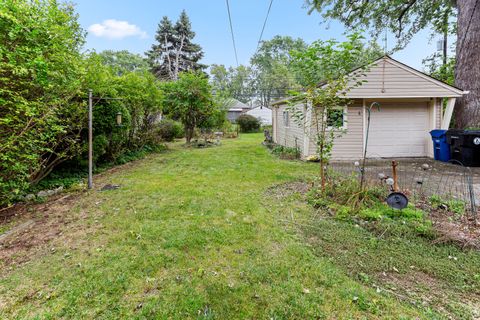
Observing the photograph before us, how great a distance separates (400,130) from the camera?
28.3 ft

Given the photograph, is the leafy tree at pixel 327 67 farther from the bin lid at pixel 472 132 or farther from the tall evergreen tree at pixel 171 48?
the tall evergreen tree at pixel 171 48

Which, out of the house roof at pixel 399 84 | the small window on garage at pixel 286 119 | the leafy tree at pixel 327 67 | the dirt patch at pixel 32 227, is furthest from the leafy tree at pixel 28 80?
the small window on garage at pixel 286 119

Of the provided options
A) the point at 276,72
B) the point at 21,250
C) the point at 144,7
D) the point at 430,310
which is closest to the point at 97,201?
the point at 21,250

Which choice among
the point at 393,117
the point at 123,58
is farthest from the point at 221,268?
the point at 123,58

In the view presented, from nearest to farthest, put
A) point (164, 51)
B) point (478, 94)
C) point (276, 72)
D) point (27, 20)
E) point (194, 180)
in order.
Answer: point (27, 20) < point (194, 180) < point (478, 94) < point (164, 51) < point (276, 72)

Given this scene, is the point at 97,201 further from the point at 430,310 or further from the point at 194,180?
the point at 430,310

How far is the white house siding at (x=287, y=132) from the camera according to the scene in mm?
8887

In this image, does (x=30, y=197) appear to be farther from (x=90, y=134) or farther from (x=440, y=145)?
(x=440, y=145)

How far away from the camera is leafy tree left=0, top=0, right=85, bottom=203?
10.5 ft

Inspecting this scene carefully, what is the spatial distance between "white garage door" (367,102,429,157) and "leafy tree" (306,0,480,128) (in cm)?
126

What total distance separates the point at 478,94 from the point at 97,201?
1138cm

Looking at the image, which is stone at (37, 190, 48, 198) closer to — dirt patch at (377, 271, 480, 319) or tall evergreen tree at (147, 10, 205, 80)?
dirt patch at (377, 271, 480, 319)

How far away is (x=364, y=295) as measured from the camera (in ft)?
6.55

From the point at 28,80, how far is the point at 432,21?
16.4 meters
